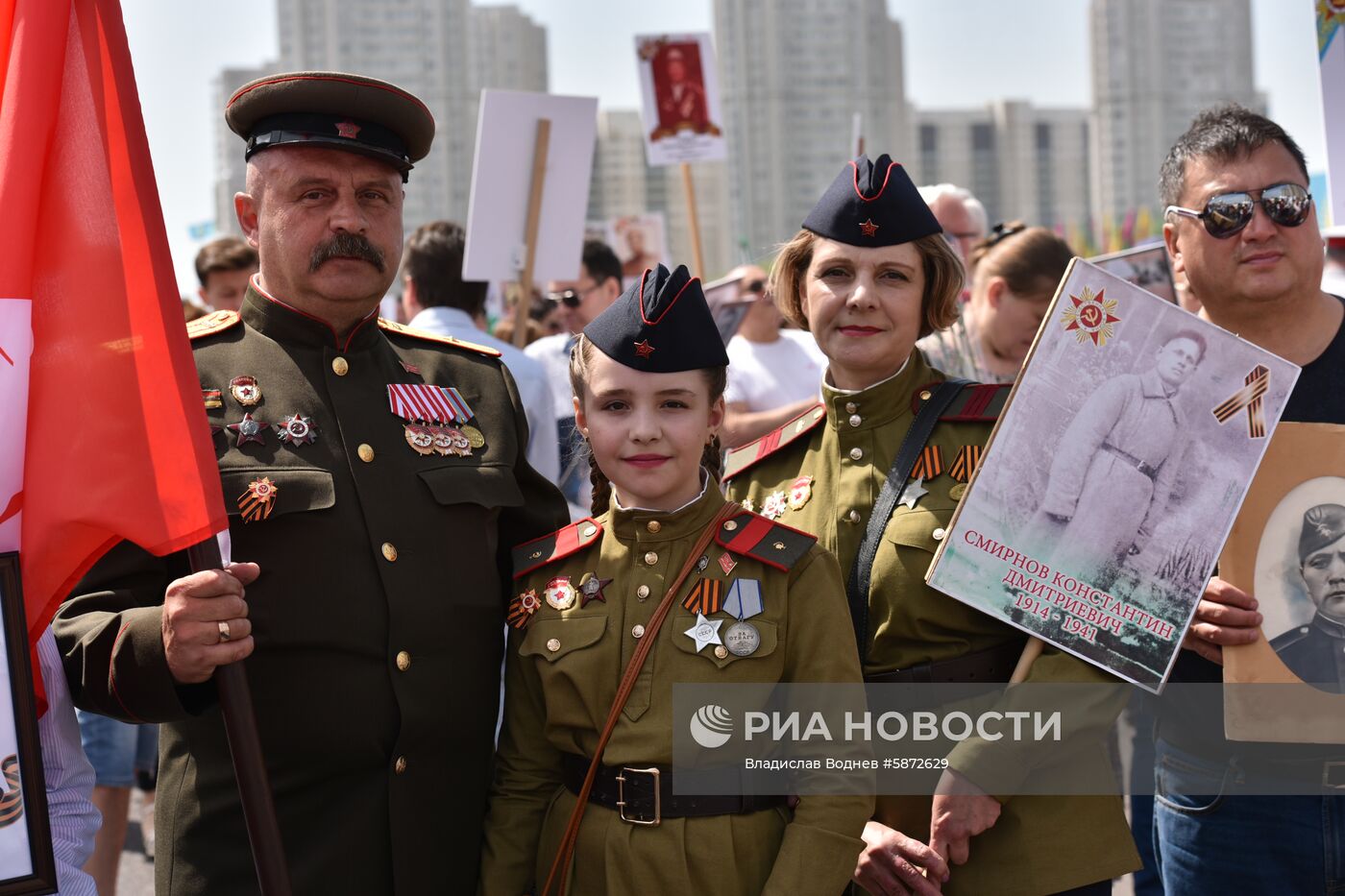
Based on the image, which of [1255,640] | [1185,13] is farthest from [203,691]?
[1185,13]

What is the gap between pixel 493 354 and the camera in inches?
135

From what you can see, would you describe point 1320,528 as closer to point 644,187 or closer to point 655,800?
point 655,800

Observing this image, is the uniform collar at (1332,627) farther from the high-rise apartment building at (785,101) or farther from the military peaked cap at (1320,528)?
the high-rise apartment building at (785,101)

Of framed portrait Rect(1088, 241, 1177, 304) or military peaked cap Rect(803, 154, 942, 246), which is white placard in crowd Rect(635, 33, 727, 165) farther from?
military peaked cap Rect(803, 154, 942, 246)

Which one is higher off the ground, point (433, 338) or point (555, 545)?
point (433, 338)

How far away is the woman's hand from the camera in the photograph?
9.42 feet

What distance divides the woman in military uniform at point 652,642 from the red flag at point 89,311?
75 cm

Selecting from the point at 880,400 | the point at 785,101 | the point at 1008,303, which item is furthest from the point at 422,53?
the point at 880,400

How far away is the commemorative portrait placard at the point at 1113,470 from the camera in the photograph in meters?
2.90

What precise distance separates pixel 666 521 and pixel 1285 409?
4.38 feet

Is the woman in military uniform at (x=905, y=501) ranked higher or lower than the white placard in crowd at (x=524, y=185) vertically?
lower

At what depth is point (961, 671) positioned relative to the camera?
2.97 m

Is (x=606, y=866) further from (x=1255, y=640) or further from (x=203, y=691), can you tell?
(x=1255, y=640)

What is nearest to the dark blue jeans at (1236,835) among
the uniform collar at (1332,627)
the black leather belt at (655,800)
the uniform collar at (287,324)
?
the uniform collar at (1332,627)
